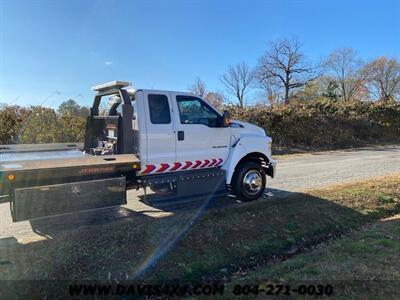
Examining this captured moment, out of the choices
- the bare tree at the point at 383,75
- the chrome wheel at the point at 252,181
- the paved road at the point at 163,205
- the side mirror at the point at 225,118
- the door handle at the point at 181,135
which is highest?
the bare tree at the point at 383,75

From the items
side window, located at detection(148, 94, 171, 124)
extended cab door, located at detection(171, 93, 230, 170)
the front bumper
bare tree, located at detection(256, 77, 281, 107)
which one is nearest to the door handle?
extended cab door, located at detection(171, 93, 230, 170)

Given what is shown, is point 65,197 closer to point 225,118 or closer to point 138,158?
point 138,158

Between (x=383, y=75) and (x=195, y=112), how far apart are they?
62.6 meters

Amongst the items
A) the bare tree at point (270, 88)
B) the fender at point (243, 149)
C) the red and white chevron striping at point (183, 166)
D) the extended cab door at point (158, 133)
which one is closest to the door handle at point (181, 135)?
the extended cab door at point (158, 133)

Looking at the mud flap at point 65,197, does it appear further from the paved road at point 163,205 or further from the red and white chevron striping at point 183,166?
the red and white chevron striping at point 183,166

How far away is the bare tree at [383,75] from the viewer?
60.2 m

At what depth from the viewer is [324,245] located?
5957mm

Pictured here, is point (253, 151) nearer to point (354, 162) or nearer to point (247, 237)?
point (247, 237)

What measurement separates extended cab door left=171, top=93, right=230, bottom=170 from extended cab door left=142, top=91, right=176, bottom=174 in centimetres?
15

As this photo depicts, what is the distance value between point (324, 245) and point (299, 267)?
124 cm

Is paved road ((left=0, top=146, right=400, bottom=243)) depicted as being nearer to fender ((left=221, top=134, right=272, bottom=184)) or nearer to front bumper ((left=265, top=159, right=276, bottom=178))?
front bumper ((left=265, top=159, right=276, bottom=178))

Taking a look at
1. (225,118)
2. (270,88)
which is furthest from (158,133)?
(270,88)

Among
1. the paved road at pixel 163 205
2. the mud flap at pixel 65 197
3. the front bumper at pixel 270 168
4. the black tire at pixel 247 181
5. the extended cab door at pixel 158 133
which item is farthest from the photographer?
the front bumper at pixel 270 168

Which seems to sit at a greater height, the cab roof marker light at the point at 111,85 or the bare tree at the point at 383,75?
the bare tree at the point at 383,75
